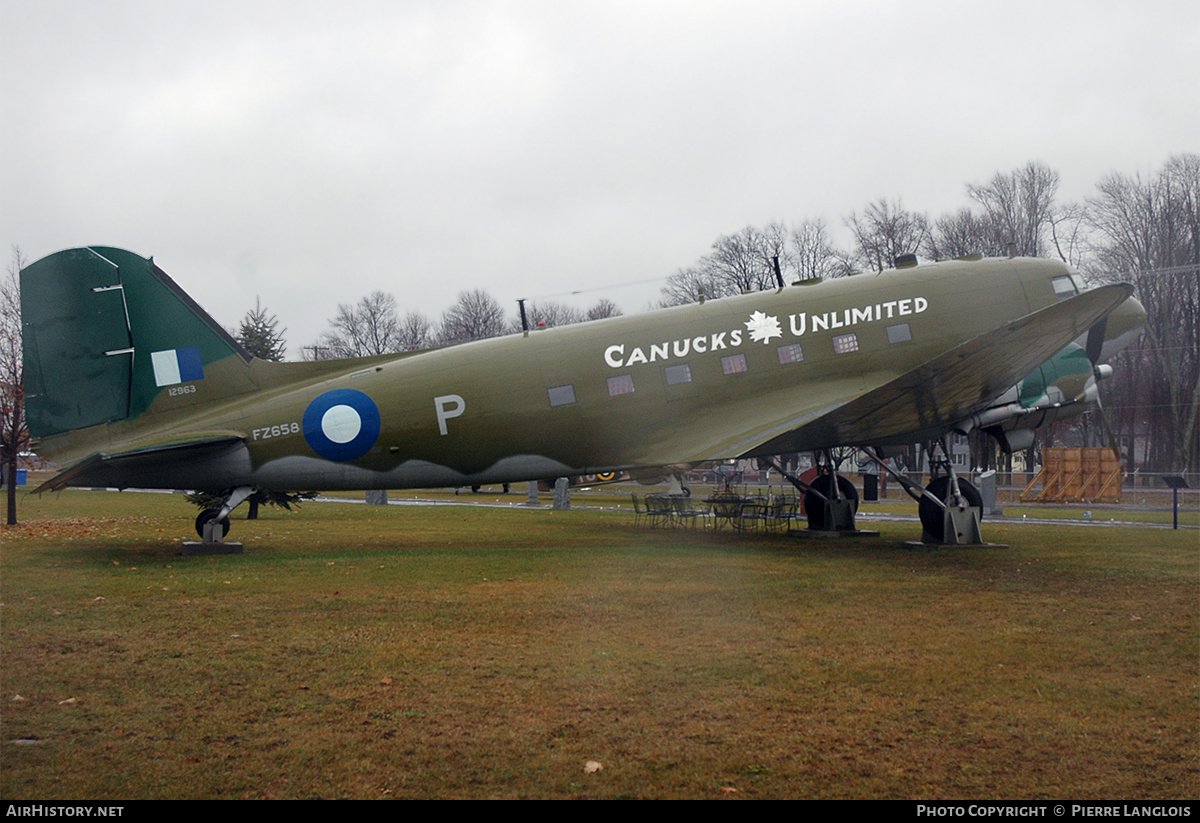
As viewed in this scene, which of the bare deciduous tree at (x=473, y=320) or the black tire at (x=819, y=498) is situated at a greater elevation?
the bare deciduous tree at (x=473, y=320)

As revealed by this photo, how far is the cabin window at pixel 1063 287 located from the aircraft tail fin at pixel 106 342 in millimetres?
15833

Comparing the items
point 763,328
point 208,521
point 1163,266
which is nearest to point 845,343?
point 763,328

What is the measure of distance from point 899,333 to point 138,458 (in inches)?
537

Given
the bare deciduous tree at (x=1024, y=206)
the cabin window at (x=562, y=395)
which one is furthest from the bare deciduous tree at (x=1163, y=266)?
the cabin window at (x=562, y=395)

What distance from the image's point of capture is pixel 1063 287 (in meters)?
17.4

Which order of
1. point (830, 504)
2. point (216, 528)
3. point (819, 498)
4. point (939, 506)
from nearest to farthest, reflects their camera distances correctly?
point (216, 528), point (939, 506), point (830, 504), point (819, 498)

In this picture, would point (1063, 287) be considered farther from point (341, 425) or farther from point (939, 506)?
point (341, 425)

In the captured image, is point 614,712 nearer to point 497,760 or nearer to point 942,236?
point 497,760

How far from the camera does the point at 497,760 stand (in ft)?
17.5

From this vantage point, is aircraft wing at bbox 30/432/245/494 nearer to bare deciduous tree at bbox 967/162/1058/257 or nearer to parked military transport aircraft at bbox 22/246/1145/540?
parked military transport aircraft at bbox 22/246/1145/540

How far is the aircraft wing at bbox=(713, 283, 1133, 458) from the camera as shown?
13039mm

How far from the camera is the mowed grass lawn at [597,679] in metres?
5.12

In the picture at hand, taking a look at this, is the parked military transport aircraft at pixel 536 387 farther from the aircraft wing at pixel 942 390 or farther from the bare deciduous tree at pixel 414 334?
the bare deciduous tree at pixel 414 334
